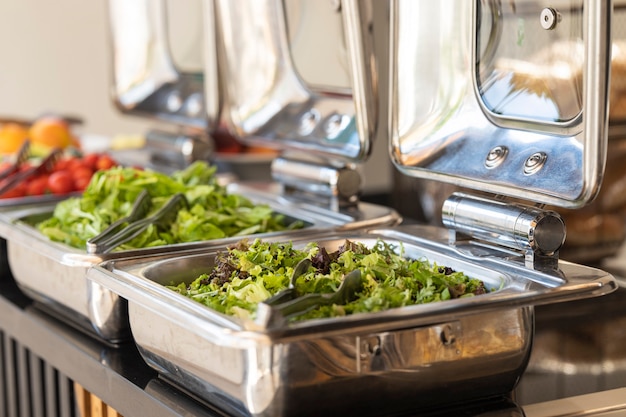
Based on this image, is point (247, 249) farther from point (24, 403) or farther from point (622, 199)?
point (622, 199)

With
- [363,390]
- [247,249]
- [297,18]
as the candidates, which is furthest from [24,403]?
[363,390]

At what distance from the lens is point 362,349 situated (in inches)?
37.8

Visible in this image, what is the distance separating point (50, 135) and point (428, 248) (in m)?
1.79

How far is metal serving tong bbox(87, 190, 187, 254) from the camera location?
4.54 ft

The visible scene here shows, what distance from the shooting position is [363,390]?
0.98 metres

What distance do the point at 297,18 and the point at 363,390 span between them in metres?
0.96

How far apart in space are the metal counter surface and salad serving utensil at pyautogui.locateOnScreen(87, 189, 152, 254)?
0.14 m

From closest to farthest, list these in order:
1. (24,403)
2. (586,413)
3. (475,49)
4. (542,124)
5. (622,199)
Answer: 1. (586,413)
2. (542,124)
3. (475,49)
4. (24,403)
5. (622,199)

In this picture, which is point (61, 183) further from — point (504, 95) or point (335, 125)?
point (504, 95)

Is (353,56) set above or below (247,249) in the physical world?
above

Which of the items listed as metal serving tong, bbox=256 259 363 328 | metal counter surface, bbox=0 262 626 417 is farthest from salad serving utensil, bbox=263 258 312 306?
metal counter surface, bbox=0 262 626 417

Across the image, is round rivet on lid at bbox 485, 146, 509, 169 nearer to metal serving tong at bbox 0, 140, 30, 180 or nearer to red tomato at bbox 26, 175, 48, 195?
red tomato at bbox 26, 175, 48, 195

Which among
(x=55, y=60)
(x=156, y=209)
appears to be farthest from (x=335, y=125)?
(x=55, y=60)

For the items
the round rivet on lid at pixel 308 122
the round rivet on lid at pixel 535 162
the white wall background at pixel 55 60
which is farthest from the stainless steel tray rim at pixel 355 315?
the white wall background at pixel 55 60
